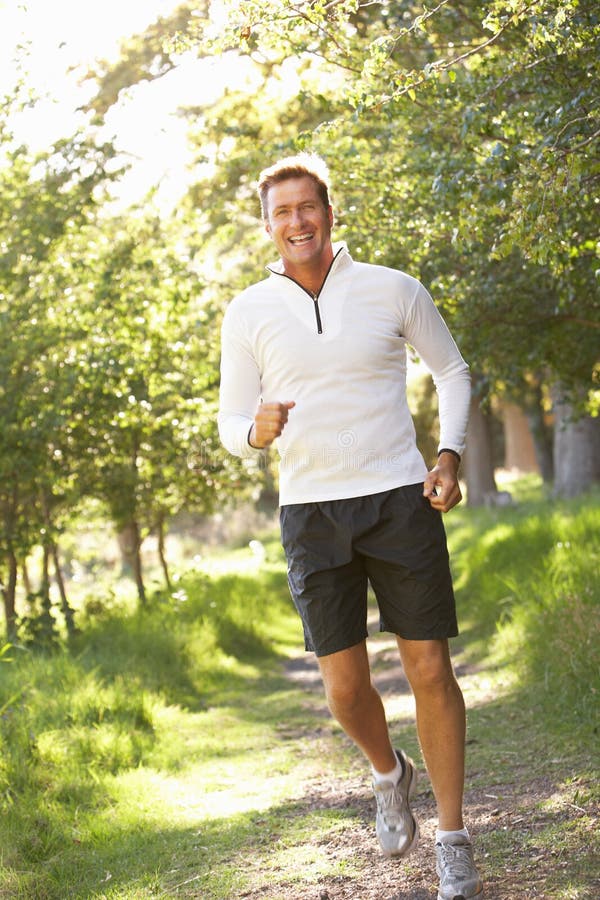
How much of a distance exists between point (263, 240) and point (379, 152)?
10.6 feet

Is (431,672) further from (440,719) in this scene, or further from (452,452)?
(452,452)

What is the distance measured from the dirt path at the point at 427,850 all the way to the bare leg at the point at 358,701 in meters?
0.41

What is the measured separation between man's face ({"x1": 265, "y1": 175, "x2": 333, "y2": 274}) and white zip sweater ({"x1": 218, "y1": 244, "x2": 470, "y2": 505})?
0.06m

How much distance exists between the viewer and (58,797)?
545 cm

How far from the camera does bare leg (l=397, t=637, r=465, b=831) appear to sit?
151 inches

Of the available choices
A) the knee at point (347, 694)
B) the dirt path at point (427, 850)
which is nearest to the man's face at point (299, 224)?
the knee at point (347, 694)

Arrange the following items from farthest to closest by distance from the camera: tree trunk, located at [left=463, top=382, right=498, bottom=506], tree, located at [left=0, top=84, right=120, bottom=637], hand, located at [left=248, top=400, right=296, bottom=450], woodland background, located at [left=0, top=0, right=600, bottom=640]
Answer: tree trunk, located at [left=463, top=382, right=498, bottom=506] → tree, located at [left=0, top=84, right=120, bottom=637] → woodland background, located at [left=0, top=0, right=600, bottom=640] → hand, located at [left=248, top=400, right=296, bottom=450]

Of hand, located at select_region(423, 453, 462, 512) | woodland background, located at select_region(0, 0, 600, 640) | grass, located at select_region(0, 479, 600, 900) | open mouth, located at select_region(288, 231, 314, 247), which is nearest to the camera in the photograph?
hand, located at select_region(423, 453, 462, 512)

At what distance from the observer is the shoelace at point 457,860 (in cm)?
368

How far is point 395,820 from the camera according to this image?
13.5 feet

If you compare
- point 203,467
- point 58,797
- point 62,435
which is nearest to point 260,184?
point 58,797

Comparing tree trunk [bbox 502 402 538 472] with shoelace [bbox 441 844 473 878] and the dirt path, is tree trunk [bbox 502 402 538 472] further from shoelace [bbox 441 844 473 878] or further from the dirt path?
shoelace [bbox 441 844 473 878]

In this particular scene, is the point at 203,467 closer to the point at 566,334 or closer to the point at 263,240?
the point at 263,240

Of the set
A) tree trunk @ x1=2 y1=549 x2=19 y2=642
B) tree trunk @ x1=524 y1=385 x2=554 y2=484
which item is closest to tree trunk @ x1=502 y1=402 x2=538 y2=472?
tree trunk @ x1=524 y1=385 x2=554 y2=484
